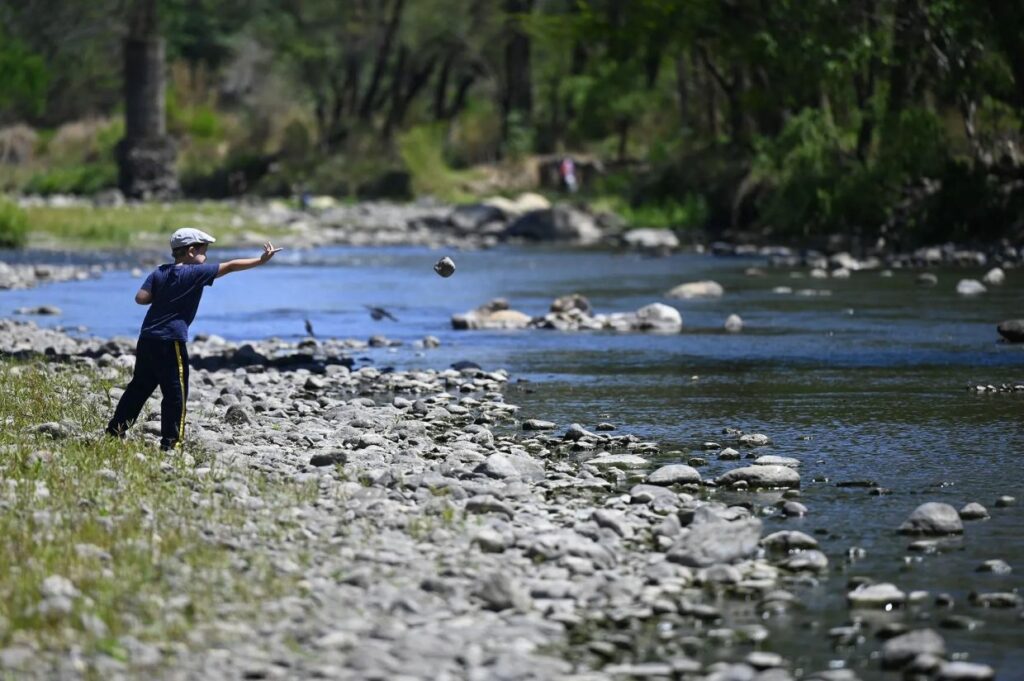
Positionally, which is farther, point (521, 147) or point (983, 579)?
point (521, 147)

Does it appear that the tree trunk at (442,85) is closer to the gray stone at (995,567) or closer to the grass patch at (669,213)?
the grass patch at (669,213)

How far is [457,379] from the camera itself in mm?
15148

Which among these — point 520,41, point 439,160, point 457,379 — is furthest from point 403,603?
point 520,41

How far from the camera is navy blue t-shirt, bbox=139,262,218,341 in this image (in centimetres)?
1034

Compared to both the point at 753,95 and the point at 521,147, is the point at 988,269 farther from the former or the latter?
the point at 521,147

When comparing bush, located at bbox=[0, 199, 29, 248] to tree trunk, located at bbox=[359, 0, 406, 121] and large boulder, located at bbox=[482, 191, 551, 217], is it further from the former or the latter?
tree trunk, located at bbox=[359, 0, 406, 121]

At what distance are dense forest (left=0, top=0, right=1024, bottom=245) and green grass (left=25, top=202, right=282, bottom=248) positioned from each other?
944 cm

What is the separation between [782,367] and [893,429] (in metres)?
4.07

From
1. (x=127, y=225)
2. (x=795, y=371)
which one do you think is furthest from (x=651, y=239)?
(x=795, y=371)

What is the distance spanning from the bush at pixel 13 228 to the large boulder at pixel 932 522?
90.5 feet

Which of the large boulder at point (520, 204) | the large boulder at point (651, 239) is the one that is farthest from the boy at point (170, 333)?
the large boulder at point (520, 204)

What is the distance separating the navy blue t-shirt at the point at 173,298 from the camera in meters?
10.3

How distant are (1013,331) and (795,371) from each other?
10.3 feet

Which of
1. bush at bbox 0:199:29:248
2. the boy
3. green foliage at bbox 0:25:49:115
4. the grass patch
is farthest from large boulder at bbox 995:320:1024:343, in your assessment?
green foliage at bbox 0:25:49:115
